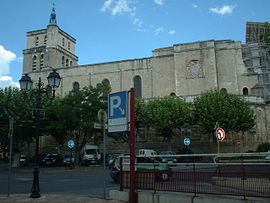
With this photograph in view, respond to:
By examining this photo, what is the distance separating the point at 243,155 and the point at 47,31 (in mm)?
63511

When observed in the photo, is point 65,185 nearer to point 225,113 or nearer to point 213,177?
point 213,177

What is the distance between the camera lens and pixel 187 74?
47.2 meters

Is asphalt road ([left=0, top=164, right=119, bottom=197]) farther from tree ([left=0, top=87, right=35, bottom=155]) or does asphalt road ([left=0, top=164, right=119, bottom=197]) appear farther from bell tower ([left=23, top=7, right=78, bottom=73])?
bell tower ([left=23, top=7, right=78, bottom=73])

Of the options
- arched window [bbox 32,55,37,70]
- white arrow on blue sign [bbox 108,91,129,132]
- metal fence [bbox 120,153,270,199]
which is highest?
arched window [bbox 32,55,37,70]

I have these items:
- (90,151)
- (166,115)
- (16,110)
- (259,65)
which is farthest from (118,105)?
(259,65)

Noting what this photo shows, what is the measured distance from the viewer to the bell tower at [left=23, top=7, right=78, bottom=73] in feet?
205

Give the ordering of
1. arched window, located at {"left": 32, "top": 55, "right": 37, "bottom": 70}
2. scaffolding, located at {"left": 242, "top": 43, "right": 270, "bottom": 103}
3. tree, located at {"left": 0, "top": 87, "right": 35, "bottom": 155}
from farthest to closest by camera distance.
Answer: arched window, located at {"left": 32, "top": 55, "right": 37, "bottom": 70} < scaffolding, located at {"left": 242, "top": 43, "right": 270, "bottom": 103} < tree, located at {"left": 0, "top": 87, "right": 35, "bottom": 155}

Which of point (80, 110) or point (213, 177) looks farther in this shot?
point (80, 110)

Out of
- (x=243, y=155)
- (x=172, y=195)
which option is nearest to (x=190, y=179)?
(x=172, y=195)

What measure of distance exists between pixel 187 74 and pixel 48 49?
103ft

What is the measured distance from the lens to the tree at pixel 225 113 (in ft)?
108

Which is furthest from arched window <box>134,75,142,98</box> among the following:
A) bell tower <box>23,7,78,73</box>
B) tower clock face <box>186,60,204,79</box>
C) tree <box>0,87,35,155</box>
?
tree <box>0,87,35,155</box>

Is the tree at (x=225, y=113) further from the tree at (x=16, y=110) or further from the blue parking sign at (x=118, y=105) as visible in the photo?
the blue parking sign at (x=118, y=105)

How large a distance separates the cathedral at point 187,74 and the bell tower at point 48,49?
561 cm
